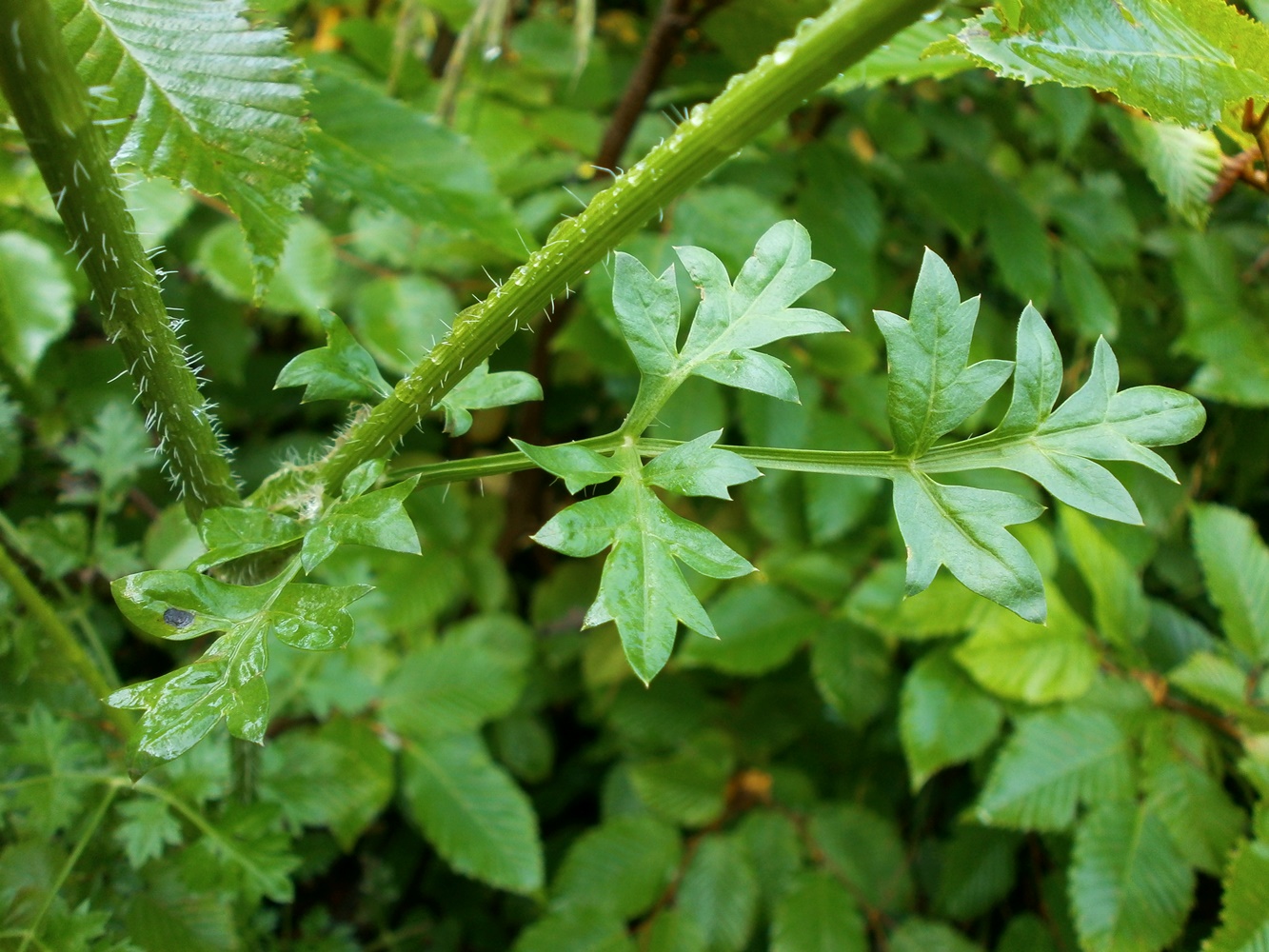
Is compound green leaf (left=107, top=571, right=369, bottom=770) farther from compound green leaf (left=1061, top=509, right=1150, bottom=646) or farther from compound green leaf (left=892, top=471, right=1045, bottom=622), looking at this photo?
compound green leaf (left=1061, top=509, right=1150, bottom=646)

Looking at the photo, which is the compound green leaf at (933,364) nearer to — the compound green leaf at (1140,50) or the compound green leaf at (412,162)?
the compound green leaf at (1140,50)

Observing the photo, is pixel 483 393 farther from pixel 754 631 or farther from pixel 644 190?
pixel 754 631

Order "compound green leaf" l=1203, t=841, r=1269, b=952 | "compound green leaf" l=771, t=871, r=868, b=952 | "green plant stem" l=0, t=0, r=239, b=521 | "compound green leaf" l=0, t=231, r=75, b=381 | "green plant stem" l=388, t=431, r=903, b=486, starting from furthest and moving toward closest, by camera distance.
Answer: "compound green leaf" l=771, t=871, r=868, b=952, "compound green leaf" l=0, t=231, r=75, b=381, "compound green leaf" l=1203, t=841, r=1269, b=952, "green plant stem" l=388, t=431, r=903, b=486, "green plant stem" l=0, t=0, r=239, b=521

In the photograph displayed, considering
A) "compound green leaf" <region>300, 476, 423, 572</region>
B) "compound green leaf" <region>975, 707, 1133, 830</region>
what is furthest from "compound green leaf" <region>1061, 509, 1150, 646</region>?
"compound green leaf" <region>300, 476, 423, 572</region>

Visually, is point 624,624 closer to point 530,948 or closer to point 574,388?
point 530,948

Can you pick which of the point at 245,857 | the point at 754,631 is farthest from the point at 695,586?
the point at 245,857

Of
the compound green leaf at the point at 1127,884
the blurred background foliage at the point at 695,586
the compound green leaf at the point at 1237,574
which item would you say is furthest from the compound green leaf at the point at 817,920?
the compound green leaf at the point at 1237,574
